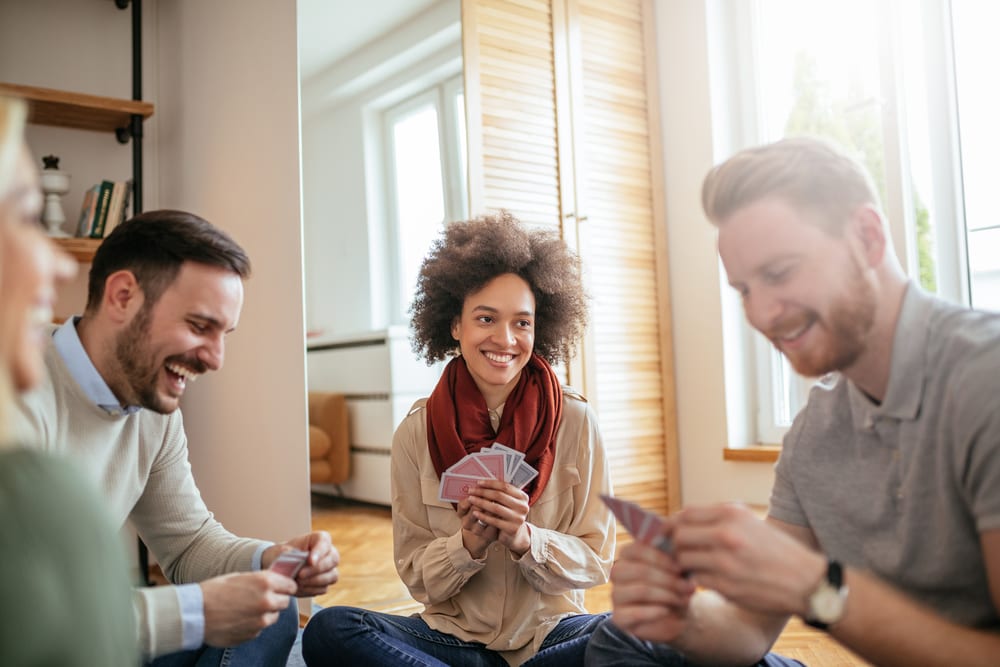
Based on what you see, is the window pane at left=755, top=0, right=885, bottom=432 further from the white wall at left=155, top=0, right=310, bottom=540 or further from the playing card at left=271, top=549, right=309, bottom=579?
the playing card at left=271, top=549, right=309, bottom=579

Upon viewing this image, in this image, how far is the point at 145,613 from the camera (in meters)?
1.11

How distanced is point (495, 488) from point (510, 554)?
0.19 metres

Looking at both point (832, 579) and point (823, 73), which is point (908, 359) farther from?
point (823, 73)

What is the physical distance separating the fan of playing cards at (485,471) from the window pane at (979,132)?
2.60 metres

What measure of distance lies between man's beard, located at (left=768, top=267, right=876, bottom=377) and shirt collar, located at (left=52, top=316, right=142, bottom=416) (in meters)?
1.22

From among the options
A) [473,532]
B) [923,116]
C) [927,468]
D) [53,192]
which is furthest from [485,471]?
[923,116]

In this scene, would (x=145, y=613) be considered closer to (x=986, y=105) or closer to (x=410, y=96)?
Result: (x=410, y=96)

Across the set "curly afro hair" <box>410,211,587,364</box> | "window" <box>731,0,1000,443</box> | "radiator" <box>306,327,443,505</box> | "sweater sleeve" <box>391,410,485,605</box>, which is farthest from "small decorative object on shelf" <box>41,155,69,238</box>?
"window" <box>731,0,1000,443</box>

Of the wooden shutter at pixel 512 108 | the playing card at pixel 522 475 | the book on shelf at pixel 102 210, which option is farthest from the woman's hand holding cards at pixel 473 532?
the book on shelf at pixel 102 210

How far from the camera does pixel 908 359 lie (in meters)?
1.04

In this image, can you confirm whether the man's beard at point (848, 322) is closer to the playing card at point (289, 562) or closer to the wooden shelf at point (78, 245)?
the playing card at point (289, 562)

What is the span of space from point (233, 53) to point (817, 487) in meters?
2.93

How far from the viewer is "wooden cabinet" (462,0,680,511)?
367cm

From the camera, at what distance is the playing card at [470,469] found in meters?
1.66
